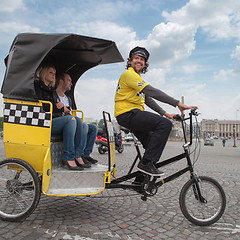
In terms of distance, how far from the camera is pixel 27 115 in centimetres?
311

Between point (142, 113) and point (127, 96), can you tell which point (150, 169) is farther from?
point (127, 96)

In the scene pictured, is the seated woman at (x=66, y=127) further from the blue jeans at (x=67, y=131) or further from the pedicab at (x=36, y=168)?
the pedicab at (x=36, y=168)

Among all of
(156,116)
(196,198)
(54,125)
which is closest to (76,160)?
(54,125)

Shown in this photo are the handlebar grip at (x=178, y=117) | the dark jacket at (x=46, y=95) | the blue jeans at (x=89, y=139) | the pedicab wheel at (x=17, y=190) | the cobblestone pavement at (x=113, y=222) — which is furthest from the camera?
the blue jeans at (x=89, y=139)

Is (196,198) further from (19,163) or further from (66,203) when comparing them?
(19,163)

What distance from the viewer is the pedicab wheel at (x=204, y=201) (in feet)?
10.2

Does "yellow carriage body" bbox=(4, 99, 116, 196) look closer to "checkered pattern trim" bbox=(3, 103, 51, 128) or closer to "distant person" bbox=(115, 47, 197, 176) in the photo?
"checkered pattern trim" bbox=(3, 103, 51, 128)

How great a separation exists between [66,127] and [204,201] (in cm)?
199

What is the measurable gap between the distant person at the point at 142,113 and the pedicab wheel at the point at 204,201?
0.41 metres

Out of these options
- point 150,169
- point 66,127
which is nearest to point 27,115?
point 66,127

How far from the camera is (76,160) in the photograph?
12.0 ft

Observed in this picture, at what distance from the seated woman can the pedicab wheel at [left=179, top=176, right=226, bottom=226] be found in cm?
138

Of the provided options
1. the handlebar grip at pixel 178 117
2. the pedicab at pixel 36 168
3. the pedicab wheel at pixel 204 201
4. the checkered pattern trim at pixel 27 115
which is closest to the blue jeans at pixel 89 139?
the pedicab at pixel 36 168

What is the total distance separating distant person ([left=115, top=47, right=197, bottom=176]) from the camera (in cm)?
312
